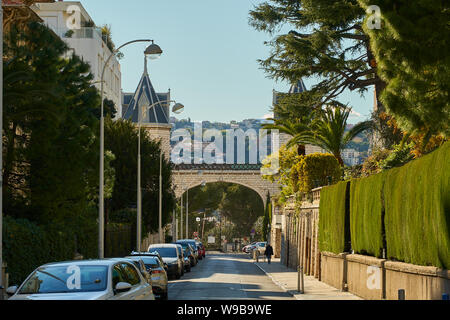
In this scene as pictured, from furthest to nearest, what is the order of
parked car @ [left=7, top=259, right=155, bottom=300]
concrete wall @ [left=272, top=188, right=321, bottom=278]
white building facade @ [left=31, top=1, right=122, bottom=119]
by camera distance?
1. white building facade @ [left=31, top=1, right=122, bottom=119]
2. concrete wall @ [left=272, top=188, right=321, bottom=278]
3. parked car @ [left=7, top=259, right=155, bottom=300]

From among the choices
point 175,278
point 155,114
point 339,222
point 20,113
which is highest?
point 155,114

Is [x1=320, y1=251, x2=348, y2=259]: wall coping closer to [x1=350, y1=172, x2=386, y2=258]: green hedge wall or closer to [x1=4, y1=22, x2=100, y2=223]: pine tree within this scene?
[x1=350, y1=172, x2=386, y2=258]: green hedge wall

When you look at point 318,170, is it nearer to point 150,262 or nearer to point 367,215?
point 367,215

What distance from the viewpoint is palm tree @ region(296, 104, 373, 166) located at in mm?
41656

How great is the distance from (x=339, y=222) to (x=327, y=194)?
3.53 m

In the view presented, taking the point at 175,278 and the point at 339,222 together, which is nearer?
the point at 339,222

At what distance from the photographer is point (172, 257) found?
3847cm

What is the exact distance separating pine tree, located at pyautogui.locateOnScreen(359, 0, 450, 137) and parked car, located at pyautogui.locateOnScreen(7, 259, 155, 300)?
8601 mm

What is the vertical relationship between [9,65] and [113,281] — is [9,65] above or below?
above

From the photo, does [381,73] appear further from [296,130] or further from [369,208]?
[296,130]

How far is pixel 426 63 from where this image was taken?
58.4 ft

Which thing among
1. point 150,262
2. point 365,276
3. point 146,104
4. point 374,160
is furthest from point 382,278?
point 146,104

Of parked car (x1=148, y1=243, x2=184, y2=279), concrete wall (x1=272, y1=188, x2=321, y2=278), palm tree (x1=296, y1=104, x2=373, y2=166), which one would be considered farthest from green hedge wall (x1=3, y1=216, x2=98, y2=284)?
palm tree (x1=296, y1=104, x2=373, y2=166)
